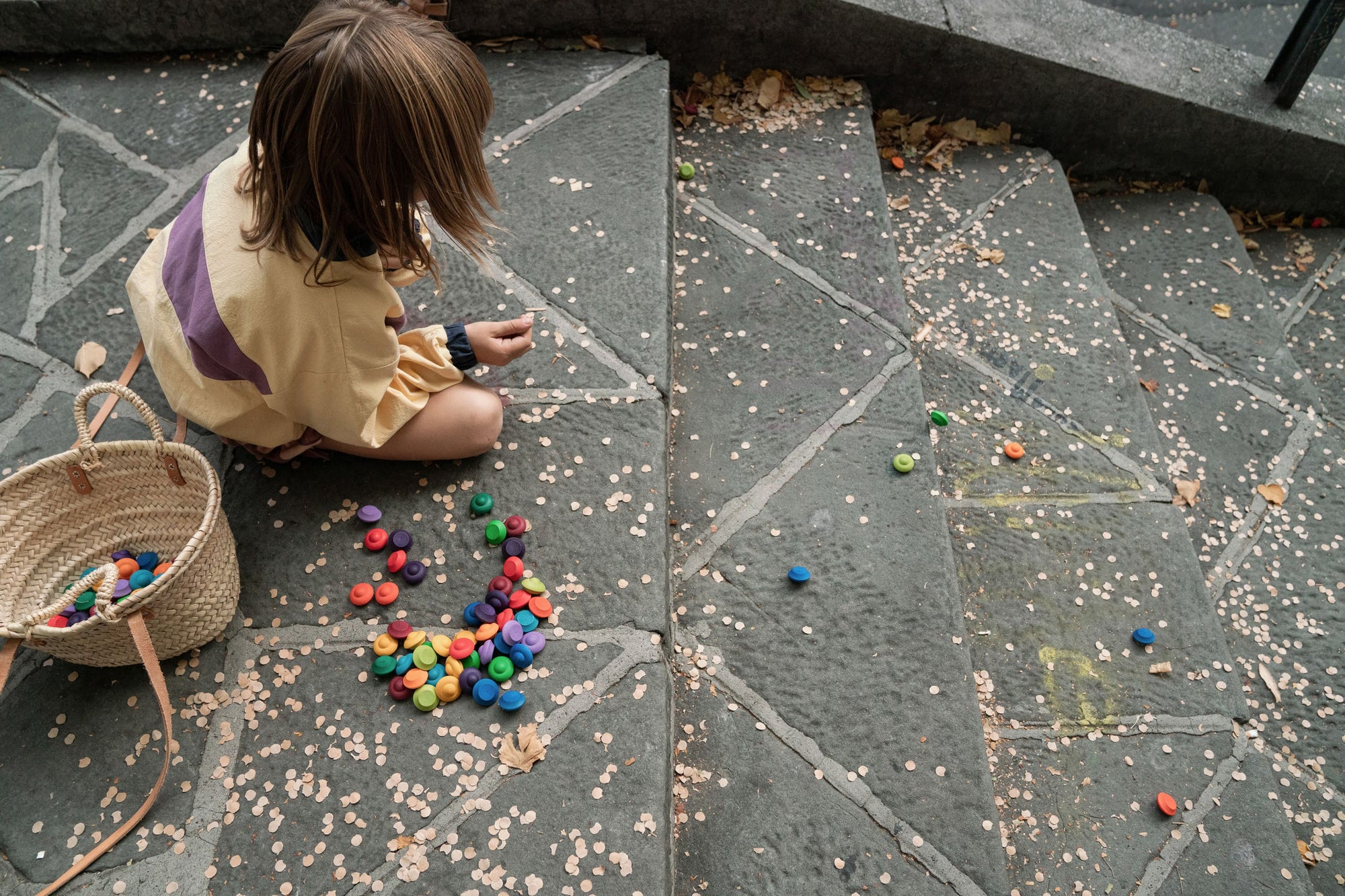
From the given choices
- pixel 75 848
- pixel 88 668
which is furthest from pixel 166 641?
pixel 75 848

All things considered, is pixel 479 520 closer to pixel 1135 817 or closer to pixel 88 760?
pixel 88 760

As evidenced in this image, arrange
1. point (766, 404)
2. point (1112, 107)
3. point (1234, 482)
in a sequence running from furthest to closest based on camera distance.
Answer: point (1112, 107)
point (1234, 482)
point (766, 404)

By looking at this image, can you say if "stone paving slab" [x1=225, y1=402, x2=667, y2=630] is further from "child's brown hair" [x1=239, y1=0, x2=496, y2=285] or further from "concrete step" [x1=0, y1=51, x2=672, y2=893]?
"child's brown hair" [x1=239, y1=0, x2=496, y2=285]

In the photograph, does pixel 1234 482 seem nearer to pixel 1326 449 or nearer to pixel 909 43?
pixel 1326 449

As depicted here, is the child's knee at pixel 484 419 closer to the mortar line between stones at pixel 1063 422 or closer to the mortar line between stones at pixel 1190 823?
the mortar line between stones at pixel 1063 422

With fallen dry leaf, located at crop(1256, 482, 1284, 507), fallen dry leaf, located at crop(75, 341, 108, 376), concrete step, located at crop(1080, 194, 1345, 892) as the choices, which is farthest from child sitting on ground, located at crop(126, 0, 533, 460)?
fallen dry leaf, located at crop(1256, 482, 1284, 507)

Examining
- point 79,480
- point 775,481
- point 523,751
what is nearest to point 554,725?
point 523,751

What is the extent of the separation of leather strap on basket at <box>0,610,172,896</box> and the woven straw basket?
0.03 metres

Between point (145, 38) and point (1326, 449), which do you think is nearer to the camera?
point (1326, 449)

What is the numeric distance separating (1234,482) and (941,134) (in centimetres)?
135

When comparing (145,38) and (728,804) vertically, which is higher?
(145,38)

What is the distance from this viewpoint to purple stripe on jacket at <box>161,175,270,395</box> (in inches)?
55.4

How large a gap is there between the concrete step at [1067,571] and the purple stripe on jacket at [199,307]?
154 centimetres

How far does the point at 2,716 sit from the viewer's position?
1.49 m
